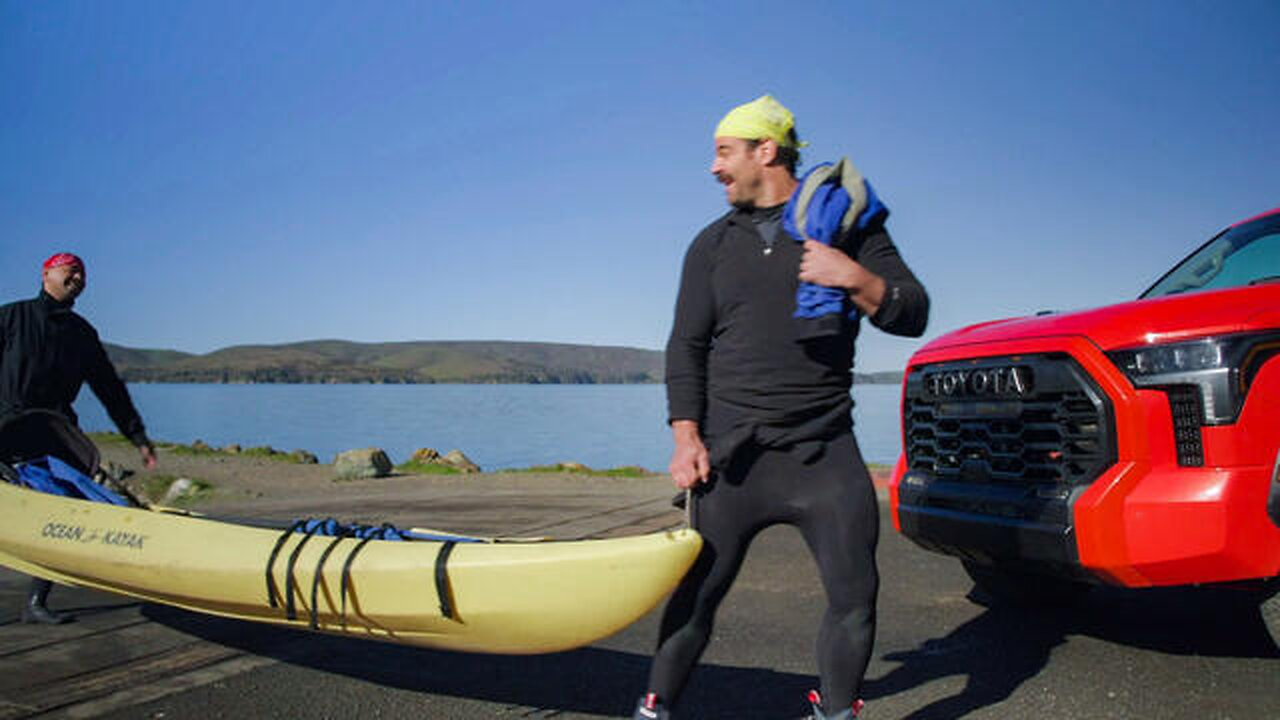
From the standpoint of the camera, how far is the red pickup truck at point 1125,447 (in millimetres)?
3020

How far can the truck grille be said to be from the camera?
3.37 meters

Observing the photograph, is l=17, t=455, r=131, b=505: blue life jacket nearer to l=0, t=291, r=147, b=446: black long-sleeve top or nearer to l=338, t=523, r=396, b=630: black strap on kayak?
l=0, t=291, r=147, b=446: black long-sleeve top

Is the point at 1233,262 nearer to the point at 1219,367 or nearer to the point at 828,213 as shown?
the point at 1219,367

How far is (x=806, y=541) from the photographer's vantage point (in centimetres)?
244

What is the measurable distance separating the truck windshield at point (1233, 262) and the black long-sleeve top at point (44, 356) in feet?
21.0

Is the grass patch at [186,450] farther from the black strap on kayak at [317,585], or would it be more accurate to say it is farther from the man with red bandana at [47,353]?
the black strap on kayak at [317,585]

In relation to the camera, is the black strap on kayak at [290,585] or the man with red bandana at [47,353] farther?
the man with red bandana at [47,353]

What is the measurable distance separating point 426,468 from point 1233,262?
1668 centimetres

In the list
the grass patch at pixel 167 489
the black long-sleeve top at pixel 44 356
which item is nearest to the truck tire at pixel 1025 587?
the black long-sleeve top at pixel 44 356

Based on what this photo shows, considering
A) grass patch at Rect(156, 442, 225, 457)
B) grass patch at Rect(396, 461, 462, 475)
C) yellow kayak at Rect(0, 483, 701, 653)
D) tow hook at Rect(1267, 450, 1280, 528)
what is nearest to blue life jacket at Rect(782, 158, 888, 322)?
yellow kayak at Rect(0, 483, 701, 653)

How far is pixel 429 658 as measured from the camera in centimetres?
417

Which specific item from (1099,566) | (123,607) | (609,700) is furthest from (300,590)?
(1099,566)

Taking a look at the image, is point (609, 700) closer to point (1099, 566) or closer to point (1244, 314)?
point (1099, 566)

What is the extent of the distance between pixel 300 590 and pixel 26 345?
2.98 m
